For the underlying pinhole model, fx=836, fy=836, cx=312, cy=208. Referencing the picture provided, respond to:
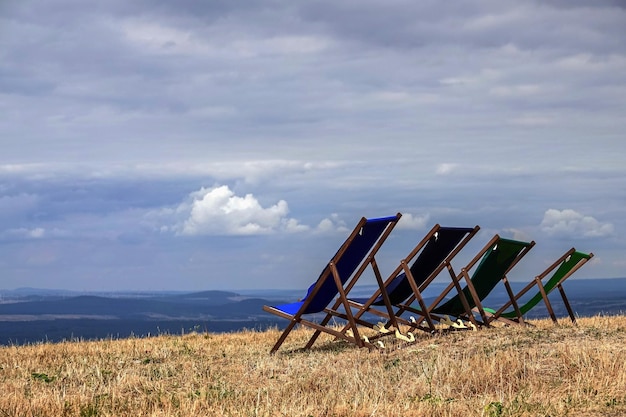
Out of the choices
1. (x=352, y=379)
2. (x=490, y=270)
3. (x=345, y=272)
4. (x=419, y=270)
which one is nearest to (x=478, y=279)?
(x=490, y=270)

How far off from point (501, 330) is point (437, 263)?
3.64 feet

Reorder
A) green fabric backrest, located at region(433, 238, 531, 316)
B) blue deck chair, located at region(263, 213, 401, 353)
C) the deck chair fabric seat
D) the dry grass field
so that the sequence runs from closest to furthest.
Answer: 1. the dry grass field
2. blue deck chair, located at region(263, 213, 401, 353)
3. the deck chair fabric seat
4. green fabric backrest, located at region(433, 238, 531, 316)

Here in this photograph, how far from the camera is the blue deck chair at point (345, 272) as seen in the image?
891cm

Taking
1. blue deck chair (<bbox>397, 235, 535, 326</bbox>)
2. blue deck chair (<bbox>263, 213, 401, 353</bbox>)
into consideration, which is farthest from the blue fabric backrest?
blue deck chair (<bbox>397, 235, 535, 326</bbox>)

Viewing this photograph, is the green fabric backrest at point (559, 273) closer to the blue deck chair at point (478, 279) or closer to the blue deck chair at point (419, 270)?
the blue deck chair at point (478, 279)

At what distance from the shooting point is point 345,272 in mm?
9312

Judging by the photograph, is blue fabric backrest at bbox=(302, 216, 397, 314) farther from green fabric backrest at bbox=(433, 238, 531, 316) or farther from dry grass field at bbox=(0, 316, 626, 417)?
green fabric backrest at bbox=(433, 238, 531, 316)

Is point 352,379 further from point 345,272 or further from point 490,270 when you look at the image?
point 490,270

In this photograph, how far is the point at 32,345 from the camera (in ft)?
39.7

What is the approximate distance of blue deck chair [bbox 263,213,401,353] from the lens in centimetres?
891

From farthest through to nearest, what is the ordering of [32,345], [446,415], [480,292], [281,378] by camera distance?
[32,345]
[480,292]
[281,378]
[446,415]

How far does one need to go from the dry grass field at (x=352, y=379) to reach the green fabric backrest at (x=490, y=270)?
3.34 feet

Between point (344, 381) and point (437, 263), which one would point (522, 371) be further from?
point (437, 263)

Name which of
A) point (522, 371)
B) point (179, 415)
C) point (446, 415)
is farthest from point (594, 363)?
point (179, 415)
